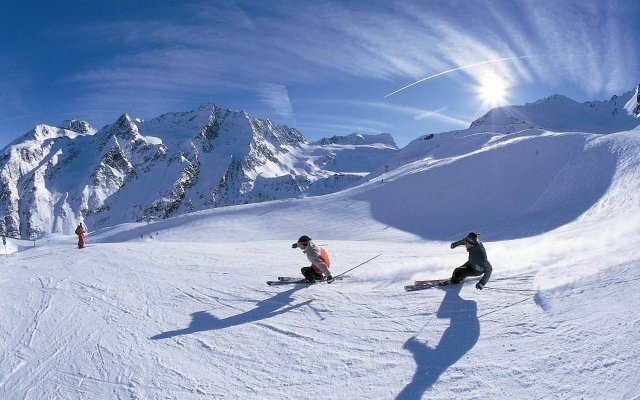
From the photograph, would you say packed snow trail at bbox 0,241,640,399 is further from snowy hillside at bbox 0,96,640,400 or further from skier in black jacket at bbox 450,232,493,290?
skier in black jacket at bbox 450,232,493,290

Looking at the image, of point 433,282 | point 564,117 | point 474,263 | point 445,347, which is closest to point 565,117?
point 564,117

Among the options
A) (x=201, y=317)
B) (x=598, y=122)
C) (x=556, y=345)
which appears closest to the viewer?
(x=556, y=345)

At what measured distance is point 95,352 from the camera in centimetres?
604

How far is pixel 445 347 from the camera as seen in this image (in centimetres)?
513

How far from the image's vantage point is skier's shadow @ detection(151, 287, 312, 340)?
6.61 meters

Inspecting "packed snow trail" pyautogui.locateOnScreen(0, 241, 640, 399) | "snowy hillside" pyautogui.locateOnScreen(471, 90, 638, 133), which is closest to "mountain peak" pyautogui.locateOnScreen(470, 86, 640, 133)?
"snowy hillside" pyautogui.locateOnScreen(471, 90, 638, 133)

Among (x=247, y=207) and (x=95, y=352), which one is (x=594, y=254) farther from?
(x=247, y=207)

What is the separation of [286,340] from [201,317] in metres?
2.15

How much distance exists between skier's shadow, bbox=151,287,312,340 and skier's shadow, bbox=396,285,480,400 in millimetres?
2795

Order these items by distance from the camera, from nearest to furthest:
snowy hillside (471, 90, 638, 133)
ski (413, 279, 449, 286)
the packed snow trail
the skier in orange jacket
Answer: the packed snow trail < ski (413, 279, 449, 286) < the skier in orange jacket < snowy hillside (471, 90, 638, 133)

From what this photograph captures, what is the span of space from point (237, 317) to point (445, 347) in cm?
385

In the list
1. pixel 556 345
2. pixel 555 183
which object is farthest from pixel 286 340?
pixel 555 183

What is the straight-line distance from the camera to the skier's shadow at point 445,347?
4.47m

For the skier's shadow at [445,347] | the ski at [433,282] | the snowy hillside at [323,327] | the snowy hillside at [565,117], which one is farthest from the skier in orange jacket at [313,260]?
the snowy hillside at [565,117]
